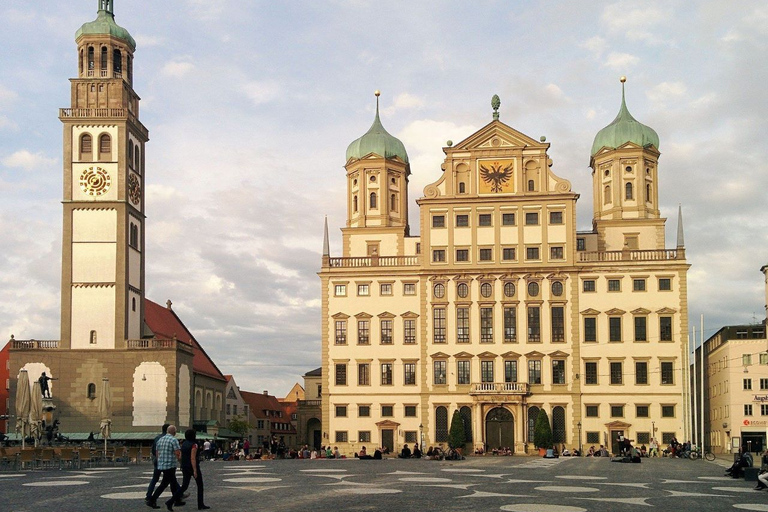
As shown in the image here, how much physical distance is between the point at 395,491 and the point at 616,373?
51.4 meters

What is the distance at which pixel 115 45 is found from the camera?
69.2 metres

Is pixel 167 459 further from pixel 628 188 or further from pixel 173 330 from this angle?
pixel 173 330

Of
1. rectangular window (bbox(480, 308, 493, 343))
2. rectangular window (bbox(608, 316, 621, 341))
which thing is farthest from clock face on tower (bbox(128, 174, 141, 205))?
rectangular window (bbox(608, 316, 621, 341))

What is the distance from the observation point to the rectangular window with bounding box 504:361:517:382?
249ft

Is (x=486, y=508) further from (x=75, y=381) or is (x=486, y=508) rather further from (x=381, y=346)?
(x=381, y=346)

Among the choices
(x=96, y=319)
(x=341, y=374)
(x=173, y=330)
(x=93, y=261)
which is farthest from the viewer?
(x=173, y=330)

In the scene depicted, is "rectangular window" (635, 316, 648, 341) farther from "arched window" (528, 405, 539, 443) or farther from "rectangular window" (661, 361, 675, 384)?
"arched window" (528, 405, 539, 443)

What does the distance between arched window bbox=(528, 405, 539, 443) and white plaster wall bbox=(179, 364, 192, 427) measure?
24.1 metres

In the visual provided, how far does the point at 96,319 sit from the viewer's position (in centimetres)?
6612

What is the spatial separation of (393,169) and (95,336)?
2856 cm

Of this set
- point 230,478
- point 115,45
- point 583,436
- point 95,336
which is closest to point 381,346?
point 583,436

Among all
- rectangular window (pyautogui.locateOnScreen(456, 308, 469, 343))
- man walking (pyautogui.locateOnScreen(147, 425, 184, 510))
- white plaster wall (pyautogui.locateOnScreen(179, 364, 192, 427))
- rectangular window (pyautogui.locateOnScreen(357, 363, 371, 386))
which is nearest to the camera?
man walking (pyautogui.locateOnScreen(147, 425, 184, 510))

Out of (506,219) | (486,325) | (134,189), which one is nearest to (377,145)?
(506,219)

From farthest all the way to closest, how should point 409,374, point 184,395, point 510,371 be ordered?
point 409,374, point 510,371, point 184,395
